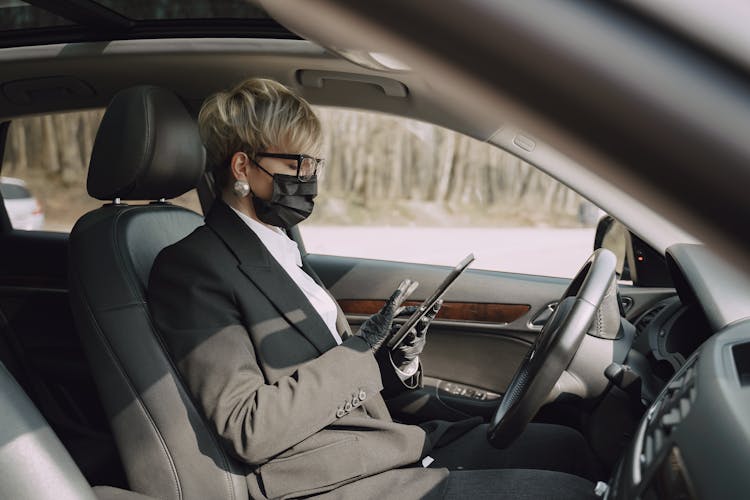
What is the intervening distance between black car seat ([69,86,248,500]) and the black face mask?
0.30 metres

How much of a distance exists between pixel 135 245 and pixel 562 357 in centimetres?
97

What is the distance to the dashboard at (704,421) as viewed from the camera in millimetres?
825

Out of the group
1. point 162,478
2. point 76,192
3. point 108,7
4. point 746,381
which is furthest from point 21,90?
point 76,192

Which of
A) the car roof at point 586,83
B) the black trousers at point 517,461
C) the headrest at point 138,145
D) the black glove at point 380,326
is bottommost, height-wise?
the black trousers at point 517,461

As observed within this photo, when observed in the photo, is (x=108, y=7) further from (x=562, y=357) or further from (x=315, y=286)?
(x=562, y=357)

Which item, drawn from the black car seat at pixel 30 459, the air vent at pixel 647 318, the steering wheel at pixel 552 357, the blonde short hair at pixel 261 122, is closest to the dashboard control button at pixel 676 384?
the steering wheel at pixel 552 357

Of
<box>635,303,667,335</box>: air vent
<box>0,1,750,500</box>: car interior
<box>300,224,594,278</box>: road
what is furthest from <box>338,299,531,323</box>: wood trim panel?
<box>300,224,594,278</box>: road

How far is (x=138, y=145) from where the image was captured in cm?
185

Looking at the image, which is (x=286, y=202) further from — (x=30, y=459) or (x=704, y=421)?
(x=704, y=421)

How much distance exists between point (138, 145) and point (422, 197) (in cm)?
603

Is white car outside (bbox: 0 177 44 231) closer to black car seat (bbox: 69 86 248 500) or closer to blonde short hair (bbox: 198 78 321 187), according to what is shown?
black car seat (bbox: 69 86 248 500)

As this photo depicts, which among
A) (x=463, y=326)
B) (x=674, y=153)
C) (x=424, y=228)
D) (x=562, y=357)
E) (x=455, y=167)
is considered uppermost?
(x=674, y=153)

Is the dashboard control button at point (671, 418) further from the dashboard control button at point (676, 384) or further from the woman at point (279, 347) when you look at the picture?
the woman at point (279, 347)

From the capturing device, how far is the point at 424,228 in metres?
7.31
